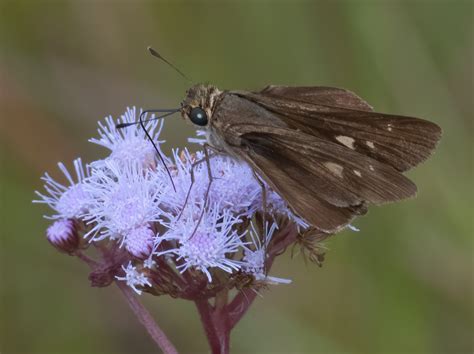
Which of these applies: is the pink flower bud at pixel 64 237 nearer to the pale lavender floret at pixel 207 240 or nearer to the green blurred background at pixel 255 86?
the pale lavender floret at pixel 207 240

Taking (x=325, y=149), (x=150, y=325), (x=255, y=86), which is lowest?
(x=150, y=325)

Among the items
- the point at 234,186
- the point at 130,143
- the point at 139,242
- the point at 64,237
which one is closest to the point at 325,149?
the point at 234,186

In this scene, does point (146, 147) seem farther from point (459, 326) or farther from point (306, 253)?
point (459, 326)

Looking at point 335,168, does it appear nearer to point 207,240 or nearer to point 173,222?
point 207,240

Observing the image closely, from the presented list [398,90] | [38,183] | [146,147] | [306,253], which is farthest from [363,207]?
[38,183]

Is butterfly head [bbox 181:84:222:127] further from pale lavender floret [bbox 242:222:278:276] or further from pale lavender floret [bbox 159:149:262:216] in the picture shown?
pale lavender floret [bbox 242:222:278:276]

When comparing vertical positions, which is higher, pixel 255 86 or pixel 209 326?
pixel 255 86

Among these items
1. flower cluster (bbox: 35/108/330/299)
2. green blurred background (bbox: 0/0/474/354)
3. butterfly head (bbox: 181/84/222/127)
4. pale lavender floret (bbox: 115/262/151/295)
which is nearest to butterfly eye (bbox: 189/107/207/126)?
butterfly head (bbox: 181/84/222/127)
